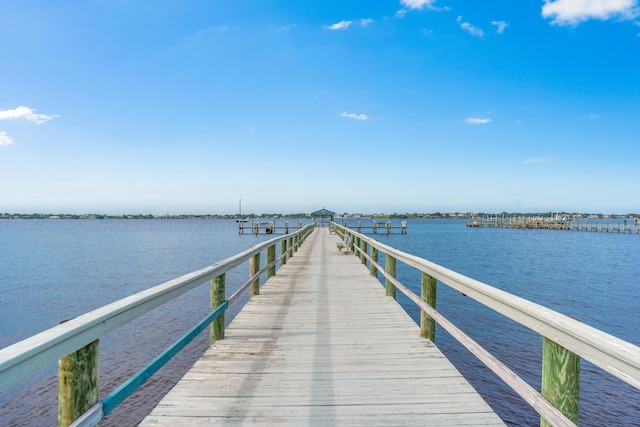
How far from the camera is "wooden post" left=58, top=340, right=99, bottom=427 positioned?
164 cm

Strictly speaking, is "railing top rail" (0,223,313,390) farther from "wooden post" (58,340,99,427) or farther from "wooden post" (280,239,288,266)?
"wooden post" (280,239,288,266)

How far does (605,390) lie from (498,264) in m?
20.4

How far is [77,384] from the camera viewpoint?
5.54 feet

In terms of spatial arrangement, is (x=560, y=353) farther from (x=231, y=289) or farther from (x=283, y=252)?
(x=231, y=289)

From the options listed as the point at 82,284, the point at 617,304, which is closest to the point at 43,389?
the point at 82,284

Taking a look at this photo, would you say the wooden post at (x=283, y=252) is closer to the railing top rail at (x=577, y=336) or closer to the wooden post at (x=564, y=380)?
the railing top rail at (x=577, y=336)

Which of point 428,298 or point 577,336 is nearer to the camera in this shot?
point 577,336

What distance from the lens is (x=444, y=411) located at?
273cm

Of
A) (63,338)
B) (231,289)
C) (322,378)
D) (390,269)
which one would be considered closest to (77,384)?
(63,338)

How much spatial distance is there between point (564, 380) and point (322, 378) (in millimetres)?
2017

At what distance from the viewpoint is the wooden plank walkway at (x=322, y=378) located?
265 cm

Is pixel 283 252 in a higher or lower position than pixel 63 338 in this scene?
lower

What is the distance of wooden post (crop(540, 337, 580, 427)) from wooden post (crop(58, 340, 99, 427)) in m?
2.32

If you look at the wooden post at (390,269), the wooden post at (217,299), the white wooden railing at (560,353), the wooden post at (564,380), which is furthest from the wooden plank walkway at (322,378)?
the wooden post at (390,269)
